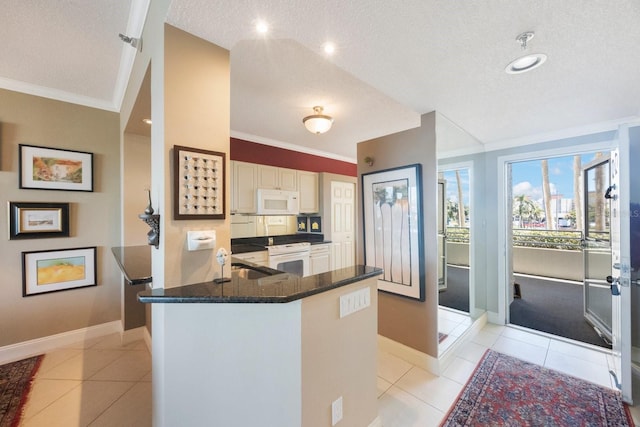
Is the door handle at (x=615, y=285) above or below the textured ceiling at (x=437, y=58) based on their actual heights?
below

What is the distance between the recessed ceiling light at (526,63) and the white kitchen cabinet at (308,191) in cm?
329

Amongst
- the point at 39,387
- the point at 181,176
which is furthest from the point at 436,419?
the point at 39,387

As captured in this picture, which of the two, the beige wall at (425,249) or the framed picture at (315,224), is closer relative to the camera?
the beige wall at (425,249)

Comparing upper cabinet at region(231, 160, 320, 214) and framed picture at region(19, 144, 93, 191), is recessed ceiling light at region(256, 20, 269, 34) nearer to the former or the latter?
upper cabinet at region(231, 160, 320, 214)

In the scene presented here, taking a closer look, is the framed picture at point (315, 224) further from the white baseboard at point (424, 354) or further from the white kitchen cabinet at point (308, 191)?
the white baseboard at point (424, 354)

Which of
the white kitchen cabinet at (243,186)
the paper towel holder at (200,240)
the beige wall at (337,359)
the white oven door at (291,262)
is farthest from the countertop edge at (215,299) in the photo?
the white oven door at (291,262)

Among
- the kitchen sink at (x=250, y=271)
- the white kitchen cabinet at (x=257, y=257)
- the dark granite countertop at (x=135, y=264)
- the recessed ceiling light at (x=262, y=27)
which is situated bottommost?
the white kitchen cabinet at (x=257, y=257)

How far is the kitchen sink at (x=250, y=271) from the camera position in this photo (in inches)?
61.2

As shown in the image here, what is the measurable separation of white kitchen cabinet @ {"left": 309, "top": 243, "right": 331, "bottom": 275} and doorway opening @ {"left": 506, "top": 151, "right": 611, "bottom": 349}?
278cm

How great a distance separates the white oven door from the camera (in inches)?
154

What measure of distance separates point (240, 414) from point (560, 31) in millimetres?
2583

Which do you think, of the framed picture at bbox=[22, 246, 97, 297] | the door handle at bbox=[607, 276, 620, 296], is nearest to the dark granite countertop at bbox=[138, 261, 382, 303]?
the door handle at bbox=[607, 276, 620, 296]

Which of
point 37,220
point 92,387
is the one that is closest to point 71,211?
point 37,220

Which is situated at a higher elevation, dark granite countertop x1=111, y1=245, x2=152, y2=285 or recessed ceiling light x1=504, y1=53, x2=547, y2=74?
recessed ceiling light x1=504, y1=53, x2=547, y2=74
